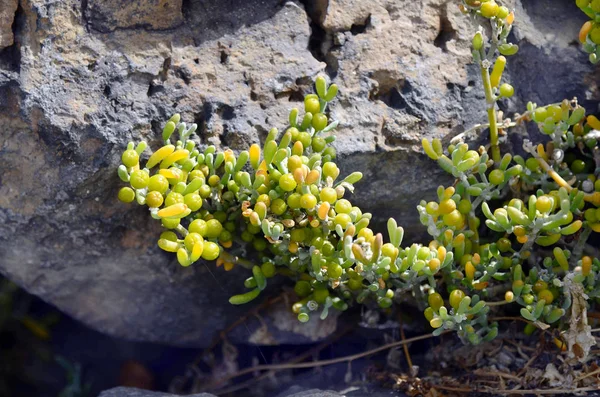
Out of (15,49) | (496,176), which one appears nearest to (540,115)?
(496,176)

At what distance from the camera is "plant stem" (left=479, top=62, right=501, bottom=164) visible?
223 cm

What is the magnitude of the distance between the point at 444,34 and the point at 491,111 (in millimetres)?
389

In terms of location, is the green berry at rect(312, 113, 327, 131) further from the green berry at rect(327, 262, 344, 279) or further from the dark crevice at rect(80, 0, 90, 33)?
the dark crevice at rect(80, 0, 90, 33)

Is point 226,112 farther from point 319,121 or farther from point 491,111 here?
point 491,111

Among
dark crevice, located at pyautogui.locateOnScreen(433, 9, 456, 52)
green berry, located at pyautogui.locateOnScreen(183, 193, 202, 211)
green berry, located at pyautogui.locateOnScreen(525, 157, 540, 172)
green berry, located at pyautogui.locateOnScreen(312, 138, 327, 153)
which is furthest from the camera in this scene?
dark crevice, located at pyautogui.locateOnScreen(433, 9, 456, 52)

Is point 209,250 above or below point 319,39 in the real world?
below

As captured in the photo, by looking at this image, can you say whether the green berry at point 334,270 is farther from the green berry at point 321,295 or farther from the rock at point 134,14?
the rock at point 134,14

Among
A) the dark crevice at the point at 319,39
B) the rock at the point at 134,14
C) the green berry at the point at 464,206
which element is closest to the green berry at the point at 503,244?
the green berry at the point at 464,206

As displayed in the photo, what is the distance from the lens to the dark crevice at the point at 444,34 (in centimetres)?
245

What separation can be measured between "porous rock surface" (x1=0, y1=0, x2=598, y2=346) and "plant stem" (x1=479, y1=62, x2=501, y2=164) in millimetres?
112

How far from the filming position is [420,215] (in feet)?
7.24

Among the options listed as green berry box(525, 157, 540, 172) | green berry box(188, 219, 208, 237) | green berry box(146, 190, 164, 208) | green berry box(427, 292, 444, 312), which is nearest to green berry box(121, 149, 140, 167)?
green berry box(146, 190, 164, 208)

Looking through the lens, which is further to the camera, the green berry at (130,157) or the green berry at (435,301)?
the green berry at (435,301)

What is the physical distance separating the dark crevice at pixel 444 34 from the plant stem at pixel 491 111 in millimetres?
220
